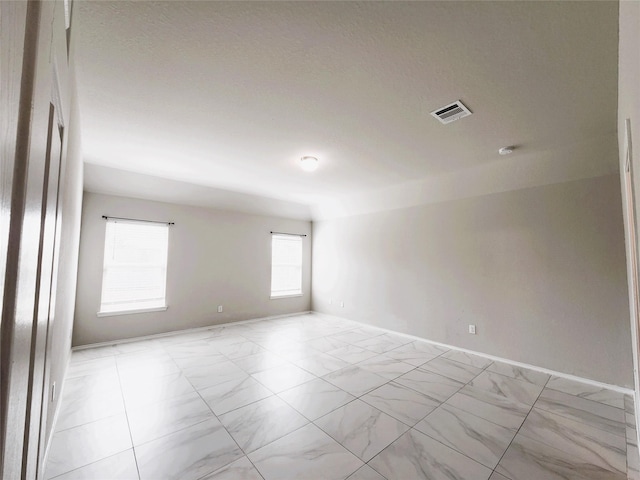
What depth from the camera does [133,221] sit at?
4.21 meters

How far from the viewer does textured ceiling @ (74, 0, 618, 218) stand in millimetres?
1470

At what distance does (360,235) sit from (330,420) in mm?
3655

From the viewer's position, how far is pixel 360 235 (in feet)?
17.7

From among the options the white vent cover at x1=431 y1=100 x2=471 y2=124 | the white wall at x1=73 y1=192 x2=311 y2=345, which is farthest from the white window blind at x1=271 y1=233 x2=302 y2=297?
the white vent cover at x1=431 y1=100 x2=471 y2=124

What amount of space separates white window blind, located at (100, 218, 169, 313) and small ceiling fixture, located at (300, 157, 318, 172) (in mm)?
2765

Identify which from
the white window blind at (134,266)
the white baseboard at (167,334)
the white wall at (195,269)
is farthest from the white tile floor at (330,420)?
the white window blind at (134,266)

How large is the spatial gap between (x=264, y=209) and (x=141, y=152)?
2.62 m

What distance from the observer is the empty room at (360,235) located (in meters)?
1.36

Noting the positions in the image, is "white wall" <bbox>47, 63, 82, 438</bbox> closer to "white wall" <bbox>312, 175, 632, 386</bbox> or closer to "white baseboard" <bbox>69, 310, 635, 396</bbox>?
"white baseboard" <bbox>69, 310, 635, 396</bbox>

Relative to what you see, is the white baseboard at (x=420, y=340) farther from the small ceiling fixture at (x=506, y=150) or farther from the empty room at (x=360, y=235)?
the small ceiling fixture at (x=506, y=150)

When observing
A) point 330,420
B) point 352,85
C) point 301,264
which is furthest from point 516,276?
point 301,264

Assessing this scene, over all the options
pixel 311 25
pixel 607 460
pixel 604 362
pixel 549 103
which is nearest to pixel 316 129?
pixel 311 25

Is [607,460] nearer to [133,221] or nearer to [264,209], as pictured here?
[264,209]

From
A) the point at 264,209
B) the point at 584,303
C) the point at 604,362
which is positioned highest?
the point at 264,209
